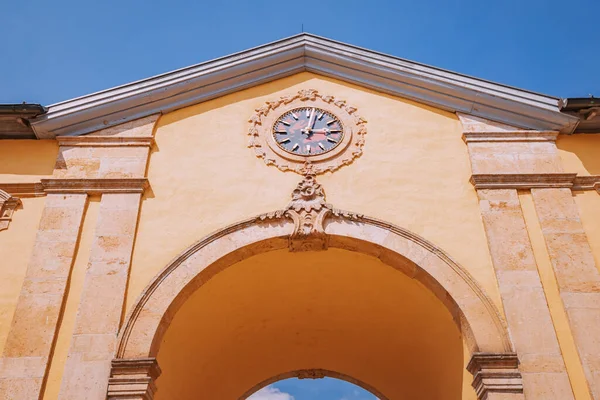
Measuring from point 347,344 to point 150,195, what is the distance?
4.15 meters

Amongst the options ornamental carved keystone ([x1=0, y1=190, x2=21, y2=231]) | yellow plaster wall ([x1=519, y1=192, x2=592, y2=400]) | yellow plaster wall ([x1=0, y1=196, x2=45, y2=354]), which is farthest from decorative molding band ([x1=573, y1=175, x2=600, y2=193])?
ornamental carved keystone ([x1=0, y1=190, x2=21, y2=231])

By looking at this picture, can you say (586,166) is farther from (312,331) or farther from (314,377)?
(314,377)

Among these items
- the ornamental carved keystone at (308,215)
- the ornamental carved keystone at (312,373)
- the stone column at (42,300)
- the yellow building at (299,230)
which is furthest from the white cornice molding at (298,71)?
the ornamental carved keystone at (312,373)

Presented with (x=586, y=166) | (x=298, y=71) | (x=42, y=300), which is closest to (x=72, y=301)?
(x=42, y=300)

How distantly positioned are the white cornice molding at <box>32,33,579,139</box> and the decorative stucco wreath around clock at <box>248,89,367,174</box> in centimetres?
59

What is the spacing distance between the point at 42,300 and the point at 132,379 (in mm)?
1543

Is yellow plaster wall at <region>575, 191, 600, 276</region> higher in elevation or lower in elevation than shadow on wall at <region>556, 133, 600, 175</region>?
lower

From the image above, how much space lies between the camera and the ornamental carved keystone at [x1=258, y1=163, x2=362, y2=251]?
27.4ft

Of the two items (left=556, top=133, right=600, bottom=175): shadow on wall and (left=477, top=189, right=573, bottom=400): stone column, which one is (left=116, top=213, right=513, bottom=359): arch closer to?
(left=477, top=189, right=573, bottom=400): stone column

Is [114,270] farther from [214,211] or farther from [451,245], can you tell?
[451,245]

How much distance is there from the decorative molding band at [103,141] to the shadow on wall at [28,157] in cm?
19

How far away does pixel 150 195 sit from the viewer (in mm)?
8828

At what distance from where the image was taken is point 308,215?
850 cm

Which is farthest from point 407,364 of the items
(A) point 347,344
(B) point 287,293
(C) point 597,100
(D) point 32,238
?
(D) point 32,238
